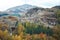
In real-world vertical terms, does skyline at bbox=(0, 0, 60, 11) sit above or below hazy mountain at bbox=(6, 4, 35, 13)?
above

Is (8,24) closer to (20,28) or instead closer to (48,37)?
(20,28)

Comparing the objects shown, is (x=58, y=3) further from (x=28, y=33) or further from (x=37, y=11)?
(x=28, y=33)

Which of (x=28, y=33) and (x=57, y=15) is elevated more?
(x=57, y=15)

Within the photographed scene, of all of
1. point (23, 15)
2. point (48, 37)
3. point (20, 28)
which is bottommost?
point (48, 37)

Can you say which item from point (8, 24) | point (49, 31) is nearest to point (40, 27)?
point (49, 31)

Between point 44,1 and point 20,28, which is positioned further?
point 44,1

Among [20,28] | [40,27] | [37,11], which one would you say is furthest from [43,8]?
[20,28]

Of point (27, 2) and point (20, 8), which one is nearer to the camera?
point (20, 8)

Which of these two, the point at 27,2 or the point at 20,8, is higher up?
the point at 27,2

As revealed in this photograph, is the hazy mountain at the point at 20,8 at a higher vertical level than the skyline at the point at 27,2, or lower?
lower
